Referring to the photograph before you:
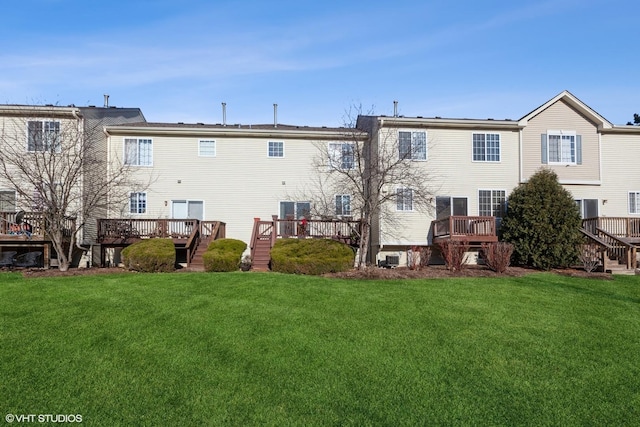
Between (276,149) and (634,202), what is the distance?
16.7 m

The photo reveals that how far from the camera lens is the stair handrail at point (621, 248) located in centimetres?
1678

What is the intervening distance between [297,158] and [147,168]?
659 cm

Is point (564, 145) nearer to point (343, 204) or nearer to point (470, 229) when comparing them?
point (470, 229)

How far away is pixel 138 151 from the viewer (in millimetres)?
19891

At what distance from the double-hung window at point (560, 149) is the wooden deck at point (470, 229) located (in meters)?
4.73

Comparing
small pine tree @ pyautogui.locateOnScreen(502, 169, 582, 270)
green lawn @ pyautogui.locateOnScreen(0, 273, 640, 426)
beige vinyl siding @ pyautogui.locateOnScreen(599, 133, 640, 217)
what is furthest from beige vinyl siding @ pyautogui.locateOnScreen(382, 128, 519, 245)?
green lawn @ pyautogui.locateOnScreen(0, 273, 640, 426)

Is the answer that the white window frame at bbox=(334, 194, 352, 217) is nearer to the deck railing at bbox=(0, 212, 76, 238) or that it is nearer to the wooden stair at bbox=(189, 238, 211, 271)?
the wooden stair at bbox=(189, 238, 211, 271)

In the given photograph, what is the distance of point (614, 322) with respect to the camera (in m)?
9.02

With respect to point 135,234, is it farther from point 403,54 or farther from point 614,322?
point 614,322

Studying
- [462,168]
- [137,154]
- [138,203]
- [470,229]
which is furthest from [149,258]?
[462,168]

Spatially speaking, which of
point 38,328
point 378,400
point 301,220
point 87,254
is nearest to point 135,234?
point 87,254

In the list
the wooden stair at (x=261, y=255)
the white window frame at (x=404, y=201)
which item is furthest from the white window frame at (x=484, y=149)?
the wooden stair at (x=261, y=255)

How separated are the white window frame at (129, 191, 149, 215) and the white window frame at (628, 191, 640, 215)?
21.8 m

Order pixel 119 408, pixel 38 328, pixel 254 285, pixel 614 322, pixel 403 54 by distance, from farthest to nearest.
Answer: pixel 403 54, pixel 254 285, pixel 614 322, pixel 38 328, pixel 119 408
